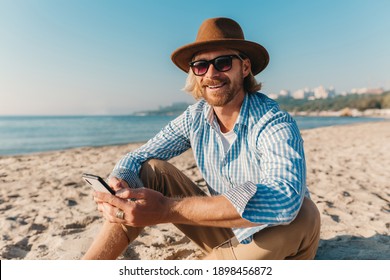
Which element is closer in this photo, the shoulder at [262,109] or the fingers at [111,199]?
the fingers at [111,199]

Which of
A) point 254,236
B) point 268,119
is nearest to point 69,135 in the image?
point 268,119

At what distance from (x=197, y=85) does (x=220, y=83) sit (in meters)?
0.43

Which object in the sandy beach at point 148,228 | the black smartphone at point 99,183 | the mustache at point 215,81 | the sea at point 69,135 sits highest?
the mustache at point 215,81

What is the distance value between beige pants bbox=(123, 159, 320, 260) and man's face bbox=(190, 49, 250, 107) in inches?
23.4

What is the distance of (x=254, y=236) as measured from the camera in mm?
1723

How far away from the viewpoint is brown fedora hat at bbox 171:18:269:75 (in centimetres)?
221

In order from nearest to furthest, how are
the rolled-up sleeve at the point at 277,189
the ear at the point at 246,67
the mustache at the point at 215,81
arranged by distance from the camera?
1. the rolled-up sleeve at the point at 277,189
2. the mustache at the point at 215,81
3. the ear at the point at 246,67

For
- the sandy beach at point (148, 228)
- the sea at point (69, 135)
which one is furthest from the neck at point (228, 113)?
the sea at point (69, 135)

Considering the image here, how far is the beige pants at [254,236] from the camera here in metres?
1.70

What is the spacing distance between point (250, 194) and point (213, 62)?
1.16m

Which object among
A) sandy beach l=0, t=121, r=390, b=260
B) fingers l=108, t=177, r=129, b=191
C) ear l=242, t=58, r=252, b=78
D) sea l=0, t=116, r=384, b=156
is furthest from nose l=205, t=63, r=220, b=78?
sea l=0, t=116, r=384, b=156

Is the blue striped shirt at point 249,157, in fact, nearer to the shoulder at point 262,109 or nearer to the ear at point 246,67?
the shoulder at point 262,109

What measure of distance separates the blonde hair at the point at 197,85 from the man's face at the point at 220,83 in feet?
0.44

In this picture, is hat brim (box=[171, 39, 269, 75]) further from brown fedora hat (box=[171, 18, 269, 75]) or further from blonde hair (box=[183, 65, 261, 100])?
blonde hair (box=[183, 65, 261, 100])
